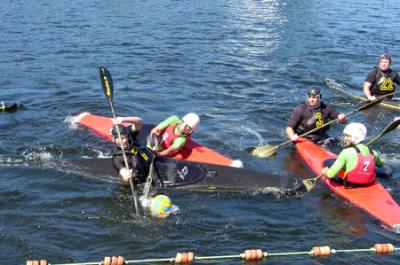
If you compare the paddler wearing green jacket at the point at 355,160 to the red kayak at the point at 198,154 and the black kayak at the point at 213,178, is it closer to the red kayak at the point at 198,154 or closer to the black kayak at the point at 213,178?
the black kayak at the point at 213,178

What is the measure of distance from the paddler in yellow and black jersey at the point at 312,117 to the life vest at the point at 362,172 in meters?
1.96

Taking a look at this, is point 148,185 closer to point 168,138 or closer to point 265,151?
point 168,138

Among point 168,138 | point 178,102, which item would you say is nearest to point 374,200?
point 168,138

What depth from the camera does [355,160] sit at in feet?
26.4

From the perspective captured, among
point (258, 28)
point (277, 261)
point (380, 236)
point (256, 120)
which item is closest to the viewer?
point (277, 261)

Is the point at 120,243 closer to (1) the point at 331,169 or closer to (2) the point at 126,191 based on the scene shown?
(2) the point at 126,191

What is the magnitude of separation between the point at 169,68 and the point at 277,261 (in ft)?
33.7

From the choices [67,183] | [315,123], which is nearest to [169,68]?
[315,123]

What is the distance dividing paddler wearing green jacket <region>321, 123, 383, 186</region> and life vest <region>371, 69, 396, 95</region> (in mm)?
5155

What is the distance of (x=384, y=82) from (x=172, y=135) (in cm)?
613

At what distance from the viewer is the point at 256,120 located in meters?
12.1

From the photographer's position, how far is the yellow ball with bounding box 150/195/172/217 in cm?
769

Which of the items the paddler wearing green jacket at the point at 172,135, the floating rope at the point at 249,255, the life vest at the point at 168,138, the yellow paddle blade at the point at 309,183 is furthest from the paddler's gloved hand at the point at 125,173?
the yellow paddle blade at the point at 309,183

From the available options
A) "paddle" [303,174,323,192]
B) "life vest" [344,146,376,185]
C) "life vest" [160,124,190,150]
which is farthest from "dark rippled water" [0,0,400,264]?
"life vest" [160,124,190,150]
